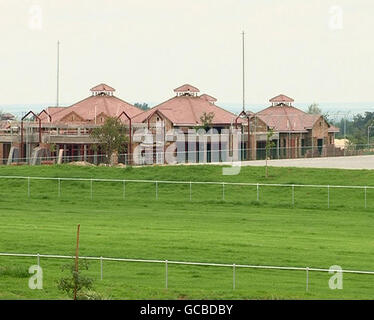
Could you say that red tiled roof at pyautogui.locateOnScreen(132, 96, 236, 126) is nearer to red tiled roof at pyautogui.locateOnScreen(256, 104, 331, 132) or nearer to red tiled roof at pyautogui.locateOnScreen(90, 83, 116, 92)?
red tiled roof at pyautogui.locateOnScreen(256, 104, 331, 132)

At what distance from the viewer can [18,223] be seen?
52.4m

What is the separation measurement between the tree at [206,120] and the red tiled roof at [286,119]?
8.01 meters

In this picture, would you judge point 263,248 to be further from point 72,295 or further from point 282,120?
point 282,120

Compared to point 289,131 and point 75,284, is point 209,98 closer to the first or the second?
point 289,131

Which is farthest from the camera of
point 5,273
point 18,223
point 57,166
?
point 57,166

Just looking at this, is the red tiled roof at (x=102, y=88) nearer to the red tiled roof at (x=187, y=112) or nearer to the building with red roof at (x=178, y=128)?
the building with red roof at (x=178, y=128)

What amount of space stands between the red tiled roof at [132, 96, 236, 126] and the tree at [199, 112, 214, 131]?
640mm

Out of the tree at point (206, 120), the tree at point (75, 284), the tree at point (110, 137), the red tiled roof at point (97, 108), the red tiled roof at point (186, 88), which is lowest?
the tree at point (75, 284)

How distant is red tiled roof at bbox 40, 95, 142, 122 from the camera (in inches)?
4454

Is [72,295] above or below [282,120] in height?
below

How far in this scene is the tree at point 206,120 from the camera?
→ 342 ft

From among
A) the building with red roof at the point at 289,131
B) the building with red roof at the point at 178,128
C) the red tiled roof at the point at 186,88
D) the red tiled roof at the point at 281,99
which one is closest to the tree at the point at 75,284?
the building with red roof at the point at 178,128

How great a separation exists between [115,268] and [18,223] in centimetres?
1525
